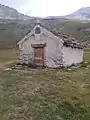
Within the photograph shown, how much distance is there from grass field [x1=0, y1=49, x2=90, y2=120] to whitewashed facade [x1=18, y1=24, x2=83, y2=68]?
6.97 metres

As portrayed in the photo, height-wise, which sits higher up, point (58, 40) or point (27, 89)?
point (58, 40)

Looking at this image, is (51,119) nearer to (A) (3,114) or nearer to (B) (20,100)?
(A) (3,114)

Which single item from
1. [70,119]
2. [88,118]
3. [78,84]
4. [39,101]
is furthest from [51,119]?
[78,84]

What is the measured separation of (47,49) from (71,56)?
131 inches

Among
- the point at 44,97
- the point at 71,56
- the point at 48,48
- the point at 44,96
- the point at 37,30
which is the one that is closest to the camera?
the point at 44,97

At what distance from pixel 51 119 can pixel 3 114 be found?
244cm

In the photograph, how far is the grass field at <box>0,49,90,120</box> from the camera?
49.8ft

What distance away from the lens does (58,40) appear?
108ft

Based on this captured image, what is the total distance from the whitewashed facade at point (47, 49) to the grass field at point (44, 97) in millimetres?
6968

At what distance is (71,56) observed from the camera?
35.5 m

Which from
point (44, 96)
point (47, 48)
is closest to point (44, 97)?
point (44, 96)

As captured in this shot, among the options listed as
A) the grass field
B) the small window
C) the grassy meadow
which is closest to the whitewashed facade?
the small window

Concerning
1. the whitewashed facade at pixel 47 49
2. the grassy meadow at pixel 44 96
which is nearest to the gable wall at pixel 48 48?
the whitewashed facade at pixel 47 49

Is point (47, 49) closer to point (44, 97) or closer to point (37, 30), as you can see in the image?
point (37, 30)
